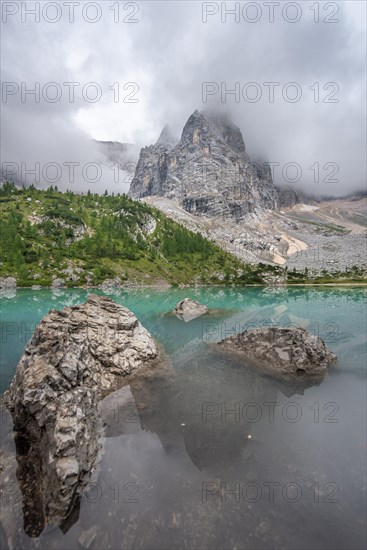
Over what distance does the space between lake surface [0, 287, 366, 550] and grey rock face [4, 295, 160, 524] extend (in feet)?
2.62

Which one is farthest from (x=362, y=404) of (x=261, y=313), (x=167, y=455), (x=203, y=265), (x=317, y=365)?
(x=203, y=265)

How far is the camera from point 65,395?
16922 mm

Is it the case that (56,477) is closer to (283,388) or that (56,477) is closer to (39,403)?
(39,403)

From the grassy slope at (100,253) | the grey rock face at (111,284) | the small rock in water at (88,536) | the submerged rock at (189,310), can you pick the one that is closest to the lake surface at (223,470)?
the small rock in water at (88,536)

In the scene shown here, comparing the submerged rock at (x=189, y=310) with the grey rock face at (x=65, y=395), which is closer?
the grey rock face at (x=65, y=395)

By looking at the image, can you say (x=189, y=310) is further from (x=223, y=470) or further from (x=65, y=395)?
(x=223, y=470)

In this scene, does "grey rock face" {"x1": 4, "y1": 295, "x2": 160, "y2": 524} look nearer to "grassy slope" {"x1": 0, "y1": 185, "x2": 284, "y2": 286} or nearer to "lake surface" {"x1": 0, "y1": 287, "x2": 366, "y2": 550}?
"lake surface" {"x1": 0, "y1": 287, "x2": 366, "y2": 550}

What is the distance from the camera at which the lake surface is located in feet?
36.6

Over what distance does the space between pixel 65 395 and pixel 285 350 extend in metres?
Answer: 20.3

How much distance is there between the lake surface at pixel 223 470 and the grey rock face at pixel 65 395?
80 centimetres

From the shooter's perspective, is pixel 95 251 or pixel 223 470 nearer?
pixel 223 470

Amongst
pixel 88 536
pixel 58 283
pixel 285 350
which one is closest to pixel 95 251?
pixel 58 283

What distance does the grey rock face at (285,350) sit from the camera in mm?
27766

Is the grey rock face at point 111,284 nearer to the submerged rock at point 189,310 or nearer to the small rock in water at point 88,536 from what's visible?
the submerged rock at point 189,310
